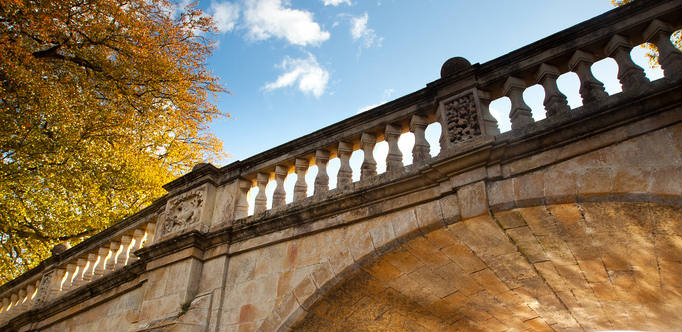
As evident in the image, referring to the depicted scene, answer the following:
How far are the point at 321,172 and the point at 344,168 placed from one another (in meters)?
0.32

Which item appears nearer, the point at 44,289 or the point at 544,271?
the point at 544,271

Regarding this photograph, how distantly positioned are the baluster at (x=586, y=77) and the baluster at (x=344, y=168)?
7.95 feet

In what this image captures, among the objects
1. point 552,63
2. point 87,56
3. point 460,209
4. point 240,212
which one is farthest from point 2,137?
point 552,63

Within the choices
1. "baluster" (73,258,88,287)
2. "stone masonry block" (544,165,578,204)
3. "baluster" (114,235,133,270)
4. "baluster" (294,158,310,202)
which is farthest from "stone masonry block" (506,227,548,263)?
"baluster" (73,258,88,287)

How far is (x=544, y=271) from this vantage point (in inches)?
205

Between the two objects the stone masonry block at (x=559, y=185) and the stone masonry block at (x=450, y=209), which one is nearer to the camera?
the stone masonry block at (x=559, y=185)

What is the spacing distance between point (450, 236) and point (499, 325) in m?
2.66

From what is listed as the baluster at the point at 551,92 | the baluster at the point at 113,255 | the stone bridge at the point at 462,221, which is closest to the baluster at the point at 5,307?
the baluster at the point at 113,255

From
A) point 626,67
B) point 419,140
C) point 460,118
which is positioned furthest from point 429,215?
point 626,67

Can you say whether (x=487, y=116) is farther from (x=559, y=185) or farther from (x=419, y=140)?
(x=559, y=185)

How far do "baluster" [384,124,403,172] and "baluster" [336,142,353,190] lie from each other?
20.6 inches

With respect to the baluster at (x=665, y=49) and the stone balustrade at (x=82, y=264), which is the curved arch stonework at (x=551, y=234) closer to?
the baluster at (x=665, y=49)

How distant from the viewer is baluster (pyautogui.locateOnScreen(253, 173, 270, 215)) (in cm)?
594

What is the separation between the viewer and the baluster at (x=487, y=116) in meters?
4.47
